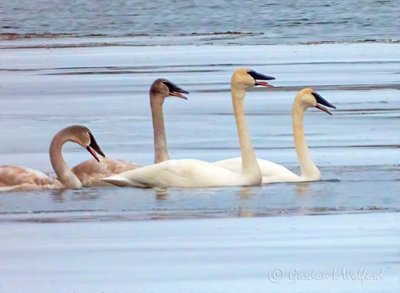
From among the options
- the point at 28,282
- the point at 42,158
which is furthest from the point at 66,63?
the point at 28,282

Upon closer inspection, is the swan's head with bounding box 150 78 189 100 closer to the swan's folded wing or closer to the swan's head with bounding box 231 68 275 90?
the swan's head with bounding box 231 68 275 90

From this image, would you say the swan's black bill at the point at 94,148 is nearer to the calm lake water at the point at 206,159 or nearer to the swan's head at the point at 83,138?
the swan's head at the point at 83,138

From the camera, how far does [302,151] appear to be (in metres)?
13.8

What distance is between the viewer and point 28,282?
8.95m

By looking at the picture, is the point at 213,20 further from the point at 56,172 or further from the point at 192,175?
the point at 192,175

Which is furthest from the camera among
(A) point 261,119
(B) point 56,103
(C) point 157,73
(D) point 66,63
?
(D) point 66,63

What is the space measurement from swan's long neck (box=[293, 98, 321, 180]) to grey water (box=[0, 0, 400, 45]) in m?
21.2

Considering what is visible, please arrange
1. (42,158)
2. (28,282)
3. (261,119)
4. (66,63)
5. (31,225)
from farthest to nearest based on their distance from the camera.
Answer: (66,63)
(261,119)
(42,158)
(31,225)
(28,282)

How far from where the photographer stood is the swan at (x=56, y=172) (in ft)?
42.8

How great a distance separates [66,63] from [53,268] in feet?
67.2

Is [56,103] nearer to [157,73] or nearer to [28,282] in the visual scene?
[157,73]
